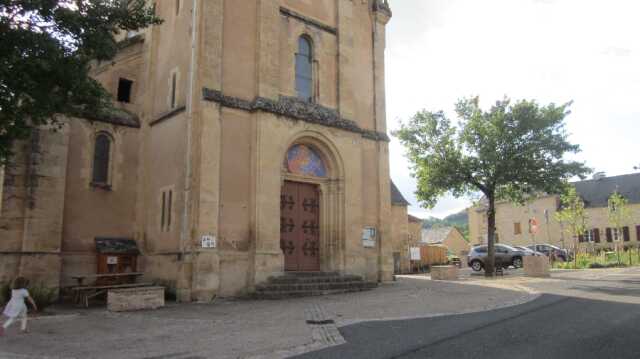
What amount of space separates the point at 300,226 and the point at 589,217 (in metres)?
47.2

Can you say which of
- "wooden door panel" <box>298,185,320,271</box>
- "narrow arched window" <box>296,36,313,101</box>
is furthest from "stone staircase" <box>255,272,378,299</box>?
"narrow arched window" <box>296,36,313,101</box>

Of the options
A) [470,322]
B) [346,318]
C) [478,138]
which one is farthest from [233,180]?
[478,138]

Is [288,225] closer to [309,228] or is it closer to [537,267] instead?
[309,228]

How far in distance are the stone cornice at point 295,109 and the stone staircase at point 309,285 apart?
17.1 ft

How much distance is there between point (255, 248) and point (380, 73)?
9.65 meters

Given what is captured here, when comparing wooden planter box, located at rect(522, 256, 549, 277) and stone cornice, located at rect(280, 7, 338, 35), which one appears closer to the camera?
stone cornice, located at rect(280, 7, 338, 35)

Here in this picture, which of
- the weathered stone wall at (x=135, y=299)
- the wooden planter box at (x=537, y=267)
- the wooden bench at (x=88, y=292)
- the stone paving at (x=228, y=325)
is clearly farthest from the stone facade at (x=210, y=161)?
the wooden planter box at (x=537, y=267)

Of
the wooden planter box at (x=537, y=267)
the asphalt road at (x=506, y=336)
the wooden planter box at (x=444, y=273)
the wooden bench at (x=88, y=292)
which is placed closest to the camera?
the asphalt road at (x=506, y=336)

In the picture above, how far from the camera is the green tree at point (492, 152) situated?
22516 mm

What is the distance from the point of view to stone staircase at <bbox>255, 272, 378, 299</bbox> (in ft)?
49.0

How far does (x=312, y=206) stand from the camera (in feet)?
60.0

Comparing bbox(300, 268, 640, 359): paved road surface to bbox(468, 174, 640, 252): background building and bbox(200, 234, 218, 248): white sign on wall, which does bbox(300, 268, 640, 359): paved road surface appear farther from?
bbox(468, 174, 640, 252): background building

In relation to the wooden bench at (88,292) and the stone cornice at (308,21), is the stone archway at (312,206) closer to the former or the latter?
the stone cornice at (308,21)

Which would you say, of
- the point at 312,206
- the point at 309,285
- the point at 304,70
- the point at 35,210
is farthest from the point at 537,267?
the point at 35,210
